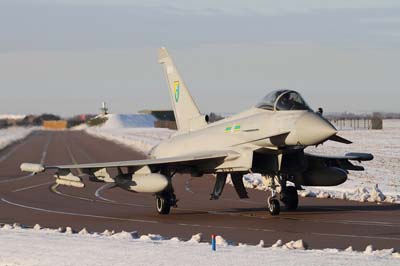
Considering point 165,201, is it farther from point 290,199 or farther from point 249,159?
point 290,199

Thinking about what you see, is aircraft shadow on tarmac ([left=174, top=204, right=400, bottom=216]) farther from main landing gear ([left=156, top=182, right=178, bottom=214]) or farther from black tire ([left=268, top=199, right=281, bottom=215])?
black tire ([left=268, top=199, right=281, bottom=215])

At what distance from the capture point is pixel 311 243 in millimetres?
15695

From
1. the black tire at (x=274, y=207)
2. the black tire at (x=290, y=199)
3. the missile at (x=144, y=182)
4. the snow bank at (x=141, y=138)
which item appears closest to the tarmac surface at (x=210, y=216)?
the black tire at (x=274, y=207)

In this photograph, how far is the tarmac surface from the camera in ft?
56.1

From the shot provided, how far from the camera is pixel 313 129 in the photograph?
1992cm

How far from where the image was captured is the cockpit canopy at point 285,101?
824 inches

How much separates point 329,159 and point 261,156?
2687 millimetres

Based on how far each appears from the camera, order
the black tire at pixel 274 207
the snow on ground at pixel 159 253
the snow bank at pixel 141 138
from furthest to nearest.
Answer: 1. the snow bank at pixel 141 138
2. the black tire at pixel 274 207
3. the snow on ground at pixel 159 253

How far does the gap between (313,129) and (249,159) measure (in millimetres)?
2283

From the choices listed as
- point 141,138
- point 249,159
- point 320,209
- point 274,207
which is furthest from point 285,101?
point 141,138

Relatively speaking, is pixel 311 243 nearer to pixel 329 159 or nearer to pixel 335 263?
pixel 335 263

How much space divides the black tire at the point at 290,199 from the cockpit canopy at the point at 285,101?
2758mm

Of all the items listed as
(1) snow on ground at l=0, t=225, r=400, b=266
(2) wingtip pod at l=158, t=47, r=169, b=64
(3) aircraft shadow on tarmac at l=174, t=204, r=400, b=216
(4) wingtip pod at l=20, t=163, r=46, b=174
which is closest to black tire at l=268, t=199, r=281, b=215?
(3) aircraft shadow on tarmac at l=174, t=204, r=400, b=216

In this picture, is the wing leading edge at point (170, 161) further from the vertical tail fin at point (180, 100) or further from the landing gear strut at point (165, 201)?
the vertical tail fin at point (180, 100)
